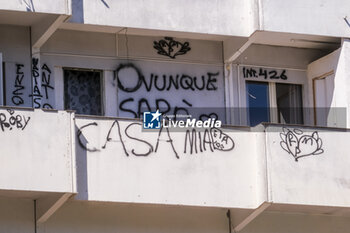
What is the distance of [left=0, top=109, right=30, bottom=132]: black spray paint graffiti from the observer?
68.9 ft

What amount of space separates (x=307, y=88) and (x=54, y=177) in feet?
23.0

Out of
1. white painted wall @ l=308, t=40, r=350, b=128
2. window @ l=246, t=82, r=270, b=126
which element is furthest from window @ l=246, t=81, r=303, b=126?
white painted wall @ l=308, t=40, r=350, b=128

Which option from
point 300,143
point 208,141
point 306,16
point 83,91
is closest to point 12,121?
point 83,91

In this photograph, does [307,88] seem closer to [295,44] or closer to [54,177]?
[295,44]

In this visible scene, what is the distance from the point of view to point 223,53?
2523 cm

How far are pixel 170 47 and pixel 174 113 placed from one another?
1.34 m

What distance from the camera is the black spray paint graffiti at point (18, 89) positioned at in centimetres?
2319

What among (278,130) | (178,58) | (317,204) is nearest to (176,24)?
(178,58)

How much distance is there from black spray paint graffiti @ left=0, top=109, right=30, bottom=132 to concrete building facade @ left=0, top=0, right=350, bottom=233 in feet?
0.08

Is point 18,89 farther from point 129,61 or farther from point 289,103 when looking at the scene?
point 289,103

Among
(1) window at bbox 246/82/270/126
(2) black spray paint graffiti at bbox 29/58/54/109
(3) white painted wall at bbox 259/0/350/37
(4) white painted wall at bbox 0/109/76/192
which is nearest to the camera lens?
(4) white painted wall at bbox 0/109/76/192

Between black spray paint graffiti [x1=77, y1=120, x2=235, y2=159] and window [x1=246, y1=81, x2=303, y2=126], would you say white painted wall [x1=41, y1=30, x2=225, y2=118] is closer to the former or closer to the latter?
window [x1=246, y1=81, x2=303, y2=126]

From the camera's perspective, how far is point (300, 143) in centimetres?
2339

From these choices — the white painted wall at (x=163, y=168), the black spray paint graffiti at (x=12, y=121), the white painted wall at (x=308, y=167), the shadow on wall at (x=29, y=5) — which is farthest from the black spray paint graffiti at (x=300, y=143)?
the shadow on wall at (x=29, y=5)
